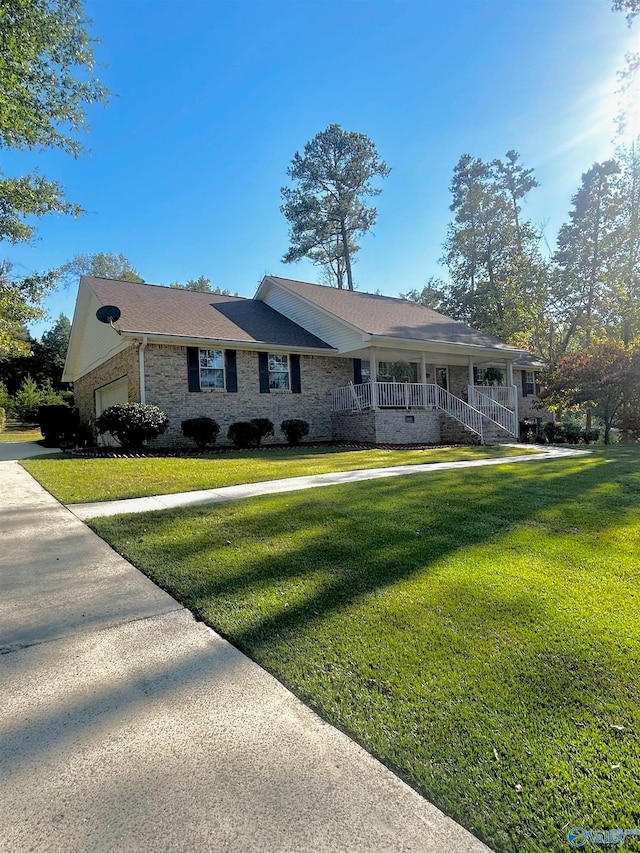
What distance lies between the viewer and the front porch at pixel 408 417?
49.1 ft

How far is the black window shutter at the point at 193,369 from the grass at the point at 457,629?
338 inches

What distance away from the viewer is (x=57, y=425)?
16703mm

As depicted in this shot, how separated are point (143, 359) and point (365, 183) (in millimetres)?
23930

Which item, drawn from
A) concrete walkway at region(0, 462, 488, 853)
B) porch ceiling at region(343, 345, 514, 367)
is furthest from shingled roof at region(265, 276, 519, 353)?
concrete walkway at region(0, 462, 488, 853)

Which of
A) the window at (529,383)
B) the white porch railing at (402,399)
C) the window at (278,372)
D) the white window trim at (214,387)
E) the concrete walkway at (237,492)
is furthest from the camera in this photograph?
the window at (529,383)

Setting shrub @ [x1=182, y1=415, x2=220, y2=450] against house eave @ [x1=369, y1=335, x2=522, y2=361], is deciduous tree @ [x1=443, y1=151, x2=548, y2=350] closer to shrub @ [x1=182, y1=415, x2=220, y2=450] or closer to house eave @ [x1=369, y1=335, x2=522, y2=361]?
house eave @ [x1=369, y1=335, x2=522, y2=361]

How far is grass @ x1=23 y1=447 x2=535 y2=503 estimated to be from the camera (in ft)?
22.9

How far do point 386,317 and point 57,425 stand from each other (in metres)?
13.0

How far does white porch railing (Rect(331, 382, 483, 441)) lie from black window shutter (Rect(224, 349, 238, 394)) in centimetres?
376

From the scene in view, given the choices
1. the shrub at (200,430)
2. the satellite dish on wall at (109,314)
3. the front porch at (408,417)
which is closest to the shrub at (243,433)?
the shrub at (200,430)

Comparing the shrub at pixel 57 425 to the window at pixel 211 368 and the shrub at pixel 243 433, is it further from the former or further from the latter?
the shrub at pixel 243 433

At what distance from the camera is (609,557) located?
3785 mm

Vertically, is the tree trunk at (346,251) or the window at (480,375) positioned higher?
the tree trunk at (346,251)

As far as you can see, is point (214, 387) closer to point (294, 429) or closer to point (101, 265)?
point (294, 429)
